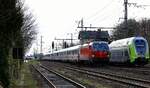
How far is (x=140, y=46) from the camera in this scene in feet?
167

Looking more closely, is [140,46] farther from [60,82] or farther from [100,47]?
[60,82]

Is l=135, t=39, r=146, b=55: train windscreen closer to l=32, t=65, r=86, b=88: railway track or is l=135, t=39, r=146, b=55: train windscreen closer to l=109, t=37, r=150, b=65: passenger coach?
l=109, t=37, r=150, b=65: passenger coach

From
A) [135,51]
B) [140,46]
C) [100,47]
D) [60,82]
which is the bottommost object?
[60,82]

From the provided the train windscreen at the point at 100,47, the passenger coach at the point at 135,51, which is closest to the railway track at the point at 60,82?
the passenger coach at the point at 135,51

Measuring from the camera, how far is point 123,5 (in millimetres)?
66438

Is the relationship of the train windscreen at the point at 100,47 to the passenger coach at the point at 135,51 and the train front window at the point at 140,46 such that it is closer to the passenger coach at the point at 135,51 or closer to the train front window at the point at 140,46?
the passenger coach at the point at 135,51

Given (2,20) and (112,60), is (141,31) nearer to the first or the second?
(112,60)

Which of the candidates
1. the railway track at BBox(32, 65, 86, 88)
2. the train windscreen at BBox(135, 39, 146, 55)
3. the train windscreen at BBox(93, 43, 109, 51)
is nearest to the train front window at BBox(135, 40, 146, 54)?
the train windscreen at BBox(135, 39, 146, 55)

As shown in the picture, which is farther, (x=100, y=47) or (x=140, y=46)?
(x=100, y=47)

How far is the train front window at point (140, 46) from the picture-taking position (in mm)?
50406

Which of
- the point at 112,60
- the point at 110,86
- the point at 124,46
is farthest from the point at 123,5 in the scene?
the point at 110,86

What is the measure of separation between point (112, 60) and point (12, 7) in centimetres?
4097

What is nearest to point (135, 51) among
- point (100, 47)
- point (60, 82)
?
point (100, 47)

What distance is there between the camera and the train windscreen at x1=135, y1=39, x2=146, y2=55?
50.4 metres
